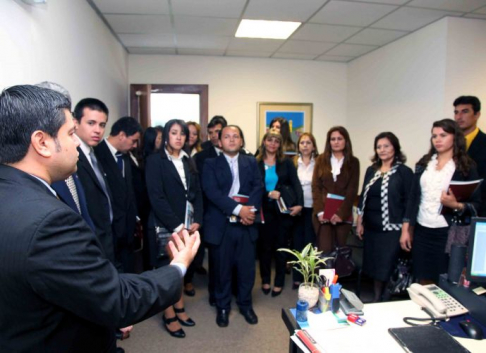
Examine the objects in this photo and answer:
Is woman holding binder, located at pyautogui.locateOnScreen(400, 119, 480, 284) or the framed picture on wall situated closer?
woman holding binder, located at pyautogui.locateOnScreen(400, 119, 480, 284)

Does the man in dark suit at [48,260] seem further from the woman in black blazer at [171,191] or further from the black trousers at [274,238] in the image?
the black trousers at [274,238]

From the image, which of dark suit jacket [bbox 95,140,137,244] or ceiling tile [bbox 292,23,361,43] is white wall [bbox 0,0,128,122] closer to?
dark suit jacket [bbox 95,140,137,244]

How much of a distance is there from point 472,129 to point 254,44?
2.74m

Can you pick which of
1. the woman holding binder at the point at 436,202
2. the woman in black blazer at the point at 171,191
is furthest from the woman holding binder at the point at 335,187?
the woman in black blazer at the point at 171,191

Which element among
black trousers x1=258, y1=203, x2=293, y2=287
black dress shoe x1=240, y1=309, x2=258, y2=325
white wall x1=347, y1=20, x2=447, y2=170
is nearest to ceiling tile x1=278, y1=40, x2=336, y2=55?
white wall x1=347, y1=20, x2=447, y2=170

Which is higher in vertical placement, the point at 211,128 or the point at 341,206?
the point at 211,128

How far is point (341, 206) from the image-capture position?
296 cm

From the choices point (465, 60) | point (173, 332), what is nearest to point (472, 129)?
point (465, 60)

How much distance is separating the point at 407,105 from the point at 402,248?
6.94 feet

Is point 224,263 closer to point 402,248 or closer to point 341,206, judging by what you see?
point 341,206

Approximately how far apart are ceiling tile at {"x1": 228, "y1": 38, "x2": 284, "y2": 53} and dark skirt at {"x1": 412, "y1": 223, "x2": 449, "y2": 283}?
9.63 ft

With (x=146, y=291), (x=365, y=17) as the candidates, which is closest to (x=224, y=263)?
A: (x=146, y=291)

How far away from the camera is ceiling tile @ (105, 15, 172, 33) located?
11.3 feet

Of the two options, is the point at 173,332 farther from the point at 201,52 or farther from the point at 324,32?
the point at 201,52
